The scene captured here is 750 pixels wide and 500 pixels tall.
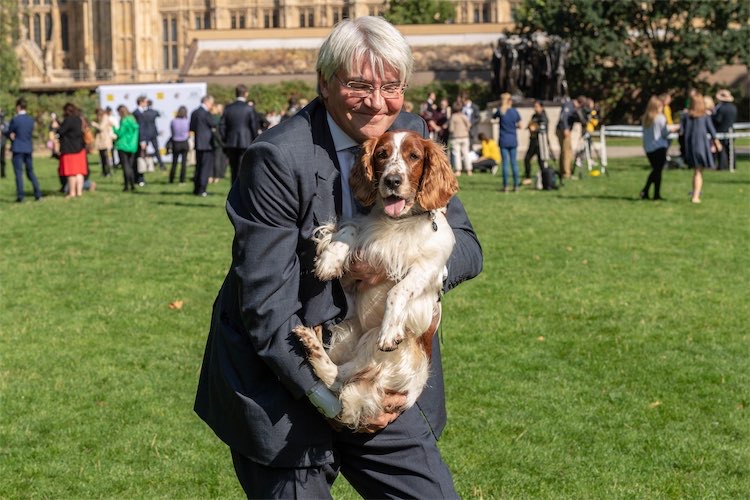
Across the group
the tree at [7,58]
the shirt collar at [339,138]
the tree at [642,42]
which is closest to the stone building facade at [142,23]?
the tree at [7,58]

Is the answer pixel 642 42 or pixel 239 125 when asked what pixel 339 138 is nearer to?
pixel 239 125

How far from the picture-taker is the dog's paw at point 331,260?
3.12 metres

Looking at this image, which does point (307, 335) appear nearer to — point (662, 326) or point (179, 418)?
point (179, 418)

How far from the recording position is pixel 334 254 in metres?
3.12

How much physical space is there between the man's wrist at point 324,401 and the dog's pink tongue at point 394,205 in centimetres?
53

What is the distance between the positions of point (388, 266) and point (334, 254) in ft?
0.52

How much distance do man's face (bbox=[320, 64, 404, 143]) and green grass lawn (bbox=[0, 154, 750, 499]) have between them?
3143mm

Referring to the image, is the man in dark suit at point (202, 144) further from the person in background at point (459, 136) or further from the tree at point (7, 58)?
the tree at point (7, 58)

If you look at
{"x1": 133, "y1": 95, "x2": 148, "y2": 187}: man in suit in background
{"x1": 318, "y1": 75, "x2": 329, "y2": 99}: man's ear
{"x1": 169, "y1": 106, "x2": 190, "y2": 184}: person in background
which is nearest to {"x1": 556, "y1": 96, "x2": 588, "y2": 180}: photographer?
{"x1": 169, "y1": 106, "x2": 190, "y2": 184}: person in background

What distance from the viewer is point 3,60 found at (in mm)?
65125

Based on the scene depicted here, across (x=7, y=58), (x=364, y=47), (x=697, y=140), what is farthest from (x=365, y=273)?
(x=7, y=58)

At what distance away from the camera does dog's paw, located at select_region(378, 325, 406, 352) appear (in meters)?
3.06

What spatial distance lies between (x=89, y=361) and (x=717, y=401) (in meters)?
4.64

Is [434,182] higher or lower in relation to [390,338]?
higher
